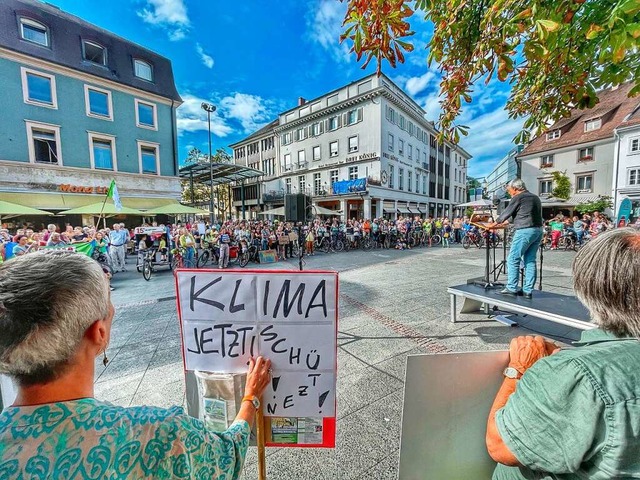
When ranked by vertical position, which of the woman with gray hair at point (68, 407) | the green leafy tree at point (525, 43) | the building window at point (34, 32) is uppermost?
the building window at point (34, 32)

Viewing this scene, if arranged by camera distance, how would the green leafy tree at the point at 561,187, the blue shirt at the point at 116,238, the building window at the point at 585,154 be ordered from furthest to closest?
the green leafy tree at the point at 561,187 < the building window at the point at 585,154 < the blue shirt at the point at 116,238

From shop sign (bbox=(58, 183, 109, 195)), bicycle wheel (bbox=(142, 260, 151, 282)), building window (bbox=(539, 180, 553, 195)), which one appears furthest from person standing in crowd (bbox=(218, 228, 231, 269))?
building window (bbox=(539, 180, 553, 195))

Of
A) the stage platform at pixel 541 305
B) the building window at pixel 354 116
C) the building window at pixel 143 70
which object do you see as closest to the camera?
the stage platform at pixel 541 305

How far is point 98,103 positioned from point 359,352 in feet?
79.2

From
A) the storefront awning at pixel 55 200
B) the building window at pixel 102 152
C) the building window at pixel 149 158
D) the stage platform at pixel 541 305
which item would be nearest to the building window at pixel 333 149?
the building window at pixel 149 158

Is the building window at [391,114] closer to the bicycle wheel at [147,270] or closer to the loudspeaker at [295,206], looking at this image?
the loudspeaker at [295,206]

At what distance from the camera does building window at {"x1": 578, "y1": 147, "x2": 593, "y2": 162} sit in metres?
26.6

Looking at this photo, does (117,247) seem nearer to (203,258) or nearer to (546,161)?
(203,258)

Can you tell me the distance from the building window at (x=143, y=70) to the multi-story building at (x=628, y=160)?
128 ft

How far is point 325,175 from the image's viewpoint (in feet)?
105

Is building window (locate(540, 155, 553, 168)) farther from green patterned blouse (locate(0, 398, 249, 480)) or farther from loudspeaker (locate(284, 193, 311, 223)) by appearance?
green patterned blouse (locate(0, 398, 249, 480))

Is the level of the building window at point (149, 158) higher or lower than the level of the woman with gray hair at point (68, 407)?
higher

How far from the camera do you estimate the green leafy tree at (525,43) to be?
1876mm

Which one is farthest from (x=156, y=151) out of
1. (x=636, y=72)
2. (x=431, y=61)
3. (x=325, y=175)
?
(x=636, y=72)
